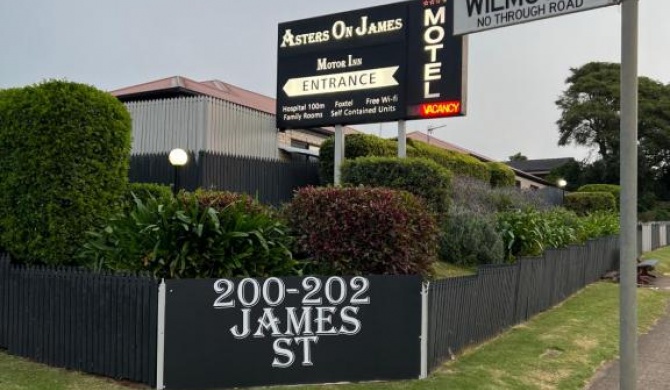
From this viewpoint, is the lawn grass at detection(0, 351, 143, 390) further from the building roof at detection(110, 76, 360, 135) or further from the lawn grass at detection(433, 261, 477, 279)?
the building roof at detection(110, 76, 360, 135)

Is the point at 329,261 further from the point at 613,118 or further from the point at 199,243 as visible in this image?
the point at 613,118

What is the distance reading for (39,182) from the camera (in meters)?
7.87

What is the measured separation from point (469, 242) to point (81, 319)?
734 cm

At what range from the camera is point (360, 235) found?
7.80 metres

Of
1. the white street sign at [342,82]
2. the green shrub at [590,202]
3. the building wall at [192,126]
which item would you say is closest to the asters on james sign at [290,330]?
the white street sign at [342,82]

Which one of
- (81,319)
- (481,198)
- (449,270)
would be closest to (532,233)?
(481,198)

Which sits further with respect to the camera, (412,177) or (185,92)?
(185,92)

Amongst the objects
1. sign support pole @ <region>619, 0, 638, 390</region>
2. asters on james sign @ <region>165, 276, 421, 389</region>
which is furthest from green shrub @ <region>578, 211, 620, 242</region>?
sign support pole @ <region>619, 0, 638, 390</region>

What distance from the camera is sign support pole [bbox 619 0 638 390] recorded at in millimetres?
3869

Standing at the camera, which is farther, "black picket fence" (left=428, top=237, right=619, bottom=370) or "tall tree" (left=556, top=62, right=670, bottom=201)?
"tall tree" (left=556, top=62, right=670, bottom=201)

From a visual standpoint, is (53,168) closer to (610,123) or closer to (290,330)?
(290,330)

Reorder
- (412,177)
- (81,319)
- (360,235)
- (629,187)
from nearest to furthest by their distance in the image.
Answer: (629,187) < (81,319) < (360,235) < (412,177)

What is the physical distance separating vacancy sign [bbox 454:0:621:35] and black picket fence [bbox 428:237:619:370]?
374 cm

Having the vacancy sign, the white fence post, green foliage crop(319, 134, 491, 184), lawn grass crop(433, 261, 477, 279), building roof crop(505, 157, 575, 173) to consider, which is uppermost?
building roof crop(505, 157, 575, 173)
